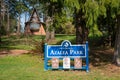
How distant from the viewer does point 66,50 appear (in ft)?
41.8

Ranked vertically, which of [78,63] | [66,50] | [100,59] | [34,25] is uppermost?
[34,25]

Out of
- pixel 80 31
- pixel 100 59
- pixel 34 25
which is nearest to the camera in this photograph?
pixel 80 31

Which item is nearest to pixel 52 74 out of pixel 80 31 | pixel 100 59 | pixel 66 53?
pixel 66 53

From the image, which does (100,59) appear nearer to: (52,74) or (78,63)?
(78,63)

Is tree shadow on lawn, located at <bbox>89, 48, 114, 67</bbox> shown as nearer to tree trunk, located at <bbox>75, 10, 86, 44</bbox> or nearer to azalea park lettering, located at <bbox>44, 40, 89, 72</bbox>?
tree trunk, located at <bbox>75, 10, 86, 44</bbox>

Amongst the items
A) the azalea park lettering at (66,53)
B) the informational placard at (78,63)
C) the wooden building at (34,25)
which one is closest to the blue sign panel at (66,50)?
the azalea park lettering at (66,53)

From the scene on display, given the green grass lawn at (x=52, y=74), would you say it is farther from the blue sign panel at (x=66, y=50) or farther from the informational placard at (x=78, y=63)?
the blue sign panel at (x=66, y=50)

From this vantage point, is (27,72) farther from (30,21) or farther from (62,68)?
(30,21)

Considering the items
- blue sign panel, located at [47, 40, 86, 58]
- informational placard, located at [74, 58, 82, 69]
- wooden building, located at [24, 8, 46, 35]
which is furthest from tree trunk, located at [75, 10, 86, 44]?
wooden building, located at [24, 8, 46, 35]

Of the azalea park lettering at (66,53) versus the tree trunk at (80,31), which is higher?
the tree trunk at (80,31)

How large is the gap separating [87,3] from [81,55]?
89.2 inches

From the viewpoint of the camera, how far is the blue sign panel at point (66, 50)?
500 inches

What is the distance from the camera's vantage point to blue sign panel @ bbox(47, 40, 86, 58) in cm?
1270

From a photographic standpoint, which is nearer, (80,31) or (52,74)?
(52,74)
